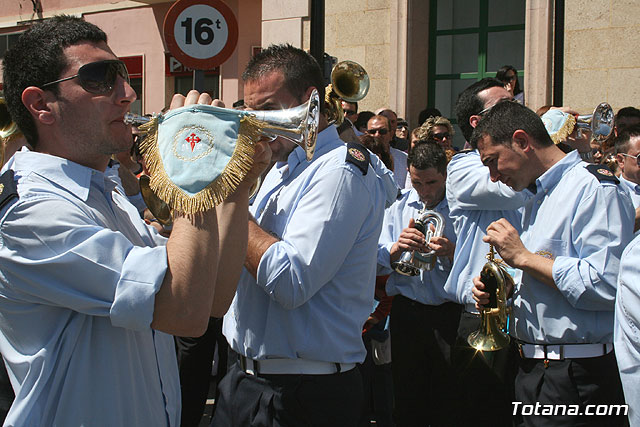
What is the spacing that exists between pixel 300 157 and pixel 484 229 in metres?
1.96

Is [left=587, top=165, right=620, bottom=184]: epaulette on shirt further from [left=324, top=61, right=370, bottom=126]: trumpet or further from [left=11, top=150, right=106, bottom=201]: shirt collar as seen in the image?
[left=11, top=150, right=106, bottom=201]: shirt collar

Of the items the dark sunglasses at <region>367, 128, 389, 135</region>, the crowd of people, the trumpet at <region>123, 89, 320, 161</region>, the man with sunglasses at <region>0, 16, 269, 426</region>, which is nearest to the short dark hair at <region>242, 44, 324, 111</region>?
the crowd of people

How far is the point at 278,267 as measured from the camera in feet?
8.38

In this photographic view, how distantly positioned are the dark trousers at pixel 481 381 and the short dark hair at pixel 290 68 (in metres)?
2.08

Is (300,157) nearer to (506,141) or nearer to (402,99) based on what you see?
(506,141)

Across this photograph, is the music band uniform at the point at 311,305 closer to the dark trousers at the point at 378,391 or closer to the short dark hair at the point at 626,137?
the dark trousers at the point at 378,391

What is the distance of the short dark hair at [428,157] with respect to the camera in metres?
5.09

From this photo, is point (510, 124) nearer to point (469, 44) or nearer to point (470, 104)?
point (470, 104)

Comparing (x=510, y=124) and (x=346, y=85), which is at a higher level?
(x=346, y=85)

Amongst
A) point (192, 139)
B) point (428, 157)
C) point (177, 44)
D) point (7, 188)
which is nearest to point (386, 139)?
point (428, 157)

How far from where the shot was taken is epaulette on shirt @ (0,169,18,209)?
1.87m

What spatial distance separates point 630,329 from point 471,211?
2.55m

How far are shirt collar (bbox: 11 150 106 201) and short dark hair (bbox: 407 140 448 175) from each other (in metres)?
3.32

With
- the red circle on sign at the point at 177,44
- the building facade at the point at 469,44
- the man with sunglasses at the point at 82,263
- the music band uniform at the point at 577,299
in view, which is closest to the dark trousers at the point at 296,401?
the man with sunglasses at the point at 82,263
